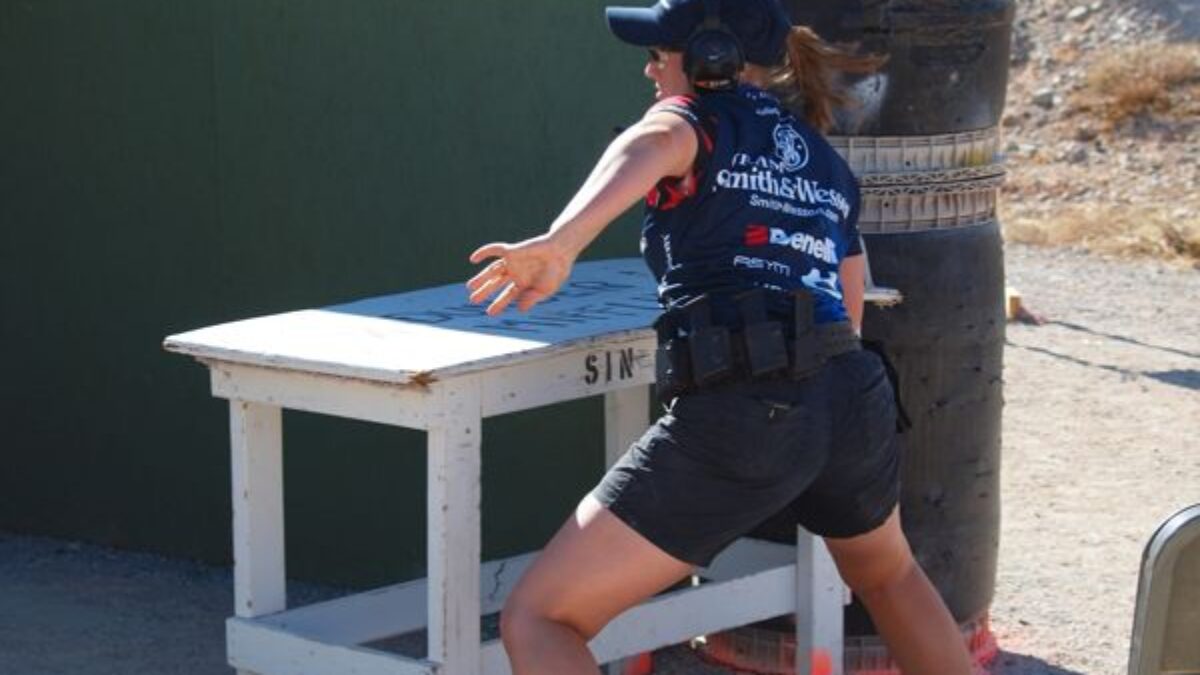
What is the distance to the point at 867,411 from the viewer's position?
12.8 ft

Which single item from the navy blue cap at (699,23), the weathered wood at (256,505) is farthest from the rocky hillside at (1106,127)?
the navy blue cap at (699,23)

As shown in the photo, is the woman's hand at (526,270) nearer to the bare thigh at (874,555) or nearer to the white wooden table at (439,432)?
the white wooden table at (439,432)

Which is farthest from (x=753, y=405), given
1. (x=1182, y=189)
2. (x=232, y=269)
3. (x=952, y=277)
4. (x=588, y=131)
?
(x=1182, y=189)

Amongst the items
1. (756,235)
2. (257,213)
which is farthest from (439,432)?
(257,213)

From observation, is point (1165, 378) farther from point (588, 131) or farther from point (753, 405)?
point (753, 405)

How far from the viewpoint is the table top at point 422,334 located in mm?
4145

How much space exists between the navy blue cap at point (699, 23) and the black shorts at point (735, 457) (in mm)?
592

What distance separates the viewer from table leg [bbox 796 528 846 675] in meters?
4.97

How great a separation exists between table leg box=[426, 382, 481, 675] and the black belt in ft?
1.61

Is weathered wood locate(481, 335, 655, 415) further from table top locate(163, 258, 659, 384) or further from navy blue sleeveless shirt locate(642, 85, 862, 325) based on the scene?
navy blue sleeveless shirt locate(642, 85, 862, 325)

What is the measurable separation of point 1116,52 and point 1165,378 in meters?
7.01

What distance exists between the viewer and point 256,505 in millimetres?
4508

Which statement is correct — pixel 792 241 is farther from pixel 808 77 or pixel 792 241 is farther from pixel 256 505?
pixel 256 505

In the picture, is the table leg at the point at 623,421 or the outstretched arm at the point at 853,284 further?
the table leg at the point at 623,421
